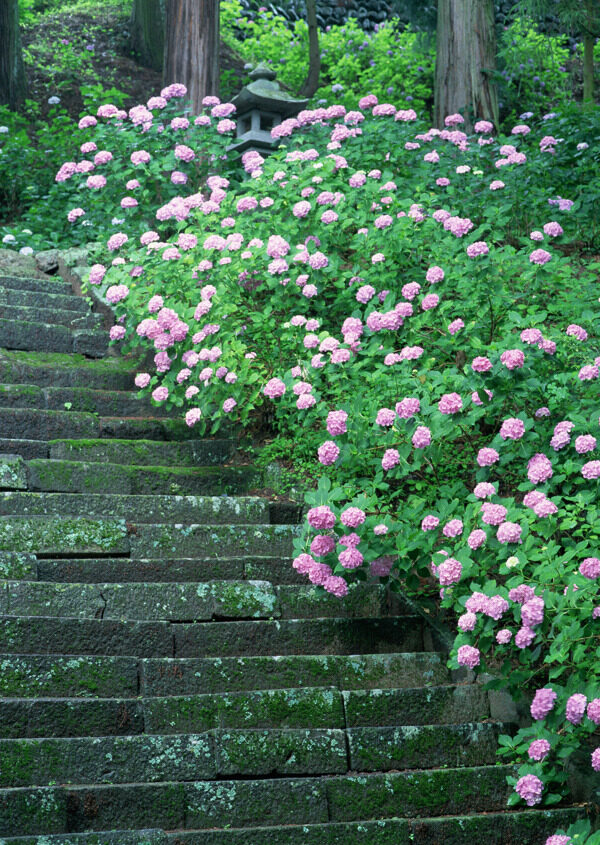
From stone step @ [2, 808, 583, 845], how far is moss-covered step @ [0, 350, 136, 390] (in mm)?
2921

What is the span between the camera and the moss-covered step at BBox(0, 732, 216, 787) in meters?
2.85

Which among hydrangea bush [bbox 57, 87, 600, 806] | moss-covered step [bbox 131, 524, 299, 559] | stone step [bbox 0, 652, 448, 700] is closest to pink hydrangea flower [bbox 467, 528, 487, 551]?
hydrangea bush [bbox 57, 87, 600, 806]

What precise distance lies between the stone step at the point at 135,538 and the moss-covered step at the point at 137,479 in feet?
1.26

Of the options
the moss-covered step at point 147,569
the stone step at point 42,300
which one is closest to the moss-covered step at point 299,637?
the moss-covered step at point 147,569

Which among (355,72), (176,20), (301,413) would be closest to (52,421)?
(301,413)

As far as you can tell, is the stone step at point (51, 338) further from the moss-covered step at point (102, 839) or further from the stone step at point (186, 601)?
the moss-covered step at point (102, 839)

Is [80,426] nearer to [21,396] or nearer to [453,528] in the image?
[21,396]

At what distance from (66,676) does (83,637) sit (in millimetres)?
205

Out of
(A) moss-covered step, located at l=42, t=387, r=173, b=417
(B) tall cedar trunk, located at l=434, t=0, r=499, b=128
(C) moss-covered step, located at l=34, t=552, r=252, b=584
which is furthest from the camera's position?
(B) tall cedar trunk, located at l=434, t=0, r=499, b=128

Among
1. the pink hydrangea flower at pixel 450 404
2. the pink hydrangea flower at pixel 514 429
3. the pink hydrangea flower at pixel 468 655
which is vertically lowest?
the pink hydrangea flower at pixel 468 655

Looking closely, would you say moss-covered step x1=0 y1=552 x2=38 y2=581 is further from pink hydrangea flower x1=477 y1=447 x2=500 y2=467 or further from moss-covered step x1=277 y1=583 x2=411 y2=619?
pink hydrangea flower x1=477 y1=447 x2=500 y2=467

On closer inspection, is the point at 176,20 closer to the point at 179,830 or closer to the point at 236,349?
the point at 236,349

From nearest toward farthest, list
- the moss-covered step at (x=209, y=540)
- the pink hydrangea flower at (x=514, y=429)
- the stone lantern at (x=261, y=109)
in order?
the pink hydrangea flower at (x=514, y=429) < the moss-covered step at (x=209, y=540) < the stone lantern at (x=261, y=109)

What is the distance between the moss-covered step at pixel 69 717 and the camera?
9.73ft
